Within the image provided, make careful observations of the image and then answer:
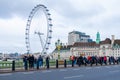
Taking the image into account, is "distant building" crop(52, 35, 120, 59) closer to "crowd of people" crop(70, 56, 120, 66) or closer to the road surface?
"crowd of people" crop(70, 56, 120, 66)

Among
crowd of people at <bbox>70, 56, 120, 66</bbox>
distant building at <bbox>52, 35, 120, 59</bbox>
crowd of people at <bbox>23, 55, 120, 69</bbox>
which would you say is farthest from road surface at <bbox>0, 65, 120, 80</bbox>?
distant building at <bbox>52, 35, 120, 59</bbox>

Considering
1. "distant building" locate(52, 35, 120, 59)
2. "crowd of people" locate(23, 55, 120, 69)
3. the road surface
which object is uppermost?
"distant building" locate(52, 35, 120, 59)

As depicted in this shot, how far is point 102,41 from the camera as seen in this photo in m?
179

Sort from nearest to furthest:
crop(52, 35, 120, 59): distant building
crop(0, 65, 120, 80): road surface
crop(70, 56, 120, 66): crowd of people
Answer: crop(0, 65, 120, 80): road surface
crop(70, 56, 120, 66): crowd of people
crop(52, 35, 120, 59): distant building

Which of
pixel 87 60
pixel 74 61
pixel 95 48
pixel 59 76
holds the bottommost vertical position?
pixel 59 76

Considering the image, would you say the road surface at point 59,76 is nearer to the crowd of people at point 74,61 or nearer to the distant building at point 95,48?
the crowd of people at point 74,61

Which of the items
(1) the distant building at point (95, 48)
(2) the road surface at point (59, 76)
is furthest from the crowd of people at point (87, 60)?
(1) the distant building at point (95, 48)

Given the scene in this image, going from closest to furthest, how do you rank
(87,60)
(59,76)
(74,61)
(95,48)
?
(59,76)
(74,61)
(87,60)
(95,48)

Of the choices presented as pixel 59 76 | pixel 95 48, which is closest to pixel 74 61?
pixel 59 76

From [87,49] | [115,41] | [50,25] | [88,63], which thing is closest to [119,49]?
[115,41]

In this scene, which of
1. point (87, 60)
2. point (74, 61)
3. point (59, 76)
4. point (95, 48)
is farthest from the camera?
point (95, 48)

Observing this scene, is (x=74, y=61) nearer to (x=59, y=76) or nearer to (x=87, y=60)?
(x=87, y=60)

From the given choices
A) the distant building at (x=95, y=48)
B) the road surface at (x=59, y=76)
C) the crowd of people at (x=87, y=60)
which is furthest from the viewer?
the distant building at (x=95, y=48)

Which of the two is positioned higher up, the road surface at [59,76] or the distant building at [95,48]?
the distant building at [95,48]
